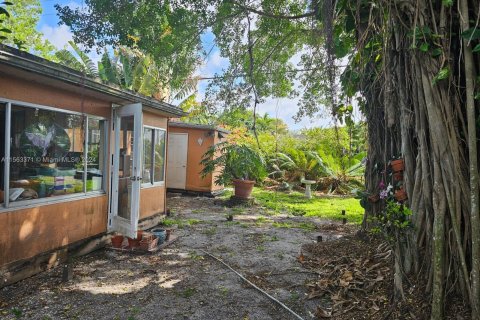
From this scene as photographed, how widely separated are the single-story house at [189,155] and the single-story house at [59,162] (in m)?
5.53

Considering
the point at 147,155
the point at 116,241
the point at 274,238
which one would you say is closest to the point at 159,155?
the point at 147,155

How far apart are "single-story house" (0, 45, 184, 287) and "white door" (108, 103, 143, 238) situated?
2cm

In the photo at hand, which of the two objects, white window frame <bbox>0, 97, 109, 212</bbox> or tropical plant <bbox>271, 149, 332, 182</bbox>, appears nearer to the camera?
white window frame <bbox>0, 97, 109, 212</bbox>

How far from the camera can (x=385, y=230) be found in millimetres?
3500

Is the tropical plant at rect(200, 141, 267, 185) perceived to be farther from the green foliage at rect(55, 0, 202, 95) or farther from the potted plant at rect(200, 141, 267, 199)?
the green foliage at rect(55, 0, 202, 95)

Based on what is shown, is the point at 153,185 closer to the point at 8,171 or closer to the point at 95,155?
the point at 95,155

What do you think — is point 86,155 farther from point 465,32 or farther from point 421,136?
point 465,32

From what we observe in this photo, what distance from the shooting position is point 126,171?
255 inches

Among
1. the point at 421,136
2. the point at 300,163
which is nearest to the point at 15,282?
the point at 421,136

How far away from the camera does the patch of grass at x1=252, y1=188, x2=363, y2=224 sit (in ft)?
31.6

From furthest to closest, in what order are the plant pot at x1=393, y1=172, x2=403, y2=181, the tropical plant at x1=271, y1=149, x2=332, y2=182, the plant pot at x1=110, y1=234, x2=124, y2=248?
the tropical plant at x1=271, y1=149, x2=332, y2=182 → the plant pot at x1=110, y1=234, x2=124, y2=248 → the plant pot at x1=393, y1=172, x2=403, y2=181

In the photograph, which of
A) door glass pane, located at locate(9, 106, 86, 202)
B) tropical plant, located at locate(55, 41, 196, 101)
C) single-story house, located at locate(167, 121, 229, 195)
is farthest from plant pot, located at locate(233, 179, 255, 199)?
door glass pane, located at locate(9, 106, 86, 202)

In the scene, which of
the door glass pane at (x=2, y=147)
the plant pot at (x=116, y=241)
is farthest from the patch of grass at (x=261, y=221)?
the door glass pane at (x=2, y=147)

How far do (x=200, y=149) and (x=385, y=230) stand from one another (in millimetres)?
9712
